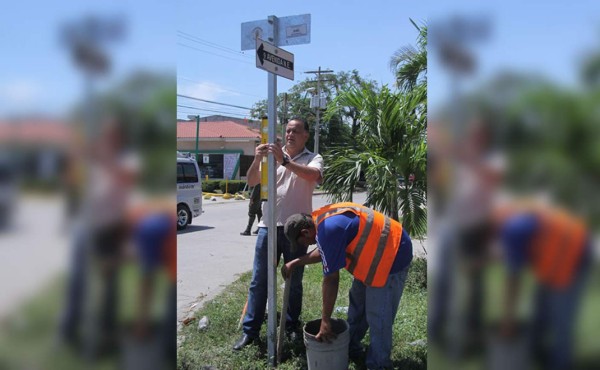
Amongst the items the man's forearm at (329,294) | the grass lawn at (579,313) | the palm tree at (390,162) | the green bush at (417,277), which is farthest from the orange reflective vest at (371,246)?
the green bush at (417,277)

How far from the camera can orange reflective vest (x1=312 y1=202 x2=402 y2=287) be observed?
318cm

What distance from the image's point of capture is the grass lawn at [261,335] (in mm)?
3590

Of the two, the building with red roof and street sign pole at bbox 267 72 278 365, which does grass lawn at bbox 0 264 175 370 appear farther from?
the building with red roof

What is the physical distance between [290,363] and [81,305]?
2655mm

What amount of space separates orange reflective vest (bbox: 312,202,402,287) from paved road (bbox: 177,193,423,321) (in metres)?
2.54

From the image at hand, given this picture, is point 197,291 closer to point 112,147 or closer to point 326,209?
point 326,209

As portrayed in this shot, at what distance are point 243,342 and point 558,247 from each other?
3.10 meters

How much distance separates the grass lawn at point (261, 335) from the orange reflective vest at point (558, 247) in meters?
2.59

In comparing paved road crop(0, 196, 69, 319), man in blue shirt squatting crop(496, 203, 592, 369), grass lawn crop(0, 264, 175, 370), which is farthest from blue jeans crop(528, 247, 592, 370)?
paved road crop(0, 196, 69, 319)

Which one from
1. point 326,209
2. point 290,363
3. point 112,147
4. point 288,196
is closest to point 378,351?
point 290,363

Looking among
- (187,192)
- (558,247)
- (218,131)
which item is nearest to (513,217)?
(558,247)

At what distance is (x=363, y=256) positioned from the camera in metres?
3.22

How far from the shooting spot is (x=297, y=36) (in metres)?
3.47

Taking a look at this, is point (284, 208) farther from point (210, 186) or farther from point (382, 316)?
point (210, 186)
